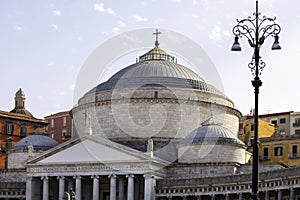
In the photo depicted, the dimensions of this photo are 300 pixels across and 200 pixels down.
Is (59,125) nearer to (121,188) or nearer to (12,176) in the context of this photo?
(12,176)

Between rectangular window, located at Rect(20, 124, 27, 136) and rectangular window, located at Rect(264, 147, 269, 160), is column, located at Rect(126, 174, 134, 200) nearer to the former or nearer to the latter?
rectangular window, located at Rect(264, 147, 269, 160)

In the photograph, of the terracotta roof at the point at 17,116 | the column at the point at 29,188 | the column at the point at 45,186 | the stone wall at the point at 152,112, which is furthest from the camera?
the terracotta roof at the point at 17,116

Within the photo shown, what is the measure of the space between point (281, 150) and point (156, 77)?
15.4 meters

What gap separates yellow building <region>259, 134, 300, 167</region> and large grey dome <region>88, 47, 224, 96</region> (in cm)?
755

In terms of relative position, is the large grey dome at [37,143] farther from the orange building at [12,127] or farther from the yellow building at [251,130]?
the yellow building at [251,130]

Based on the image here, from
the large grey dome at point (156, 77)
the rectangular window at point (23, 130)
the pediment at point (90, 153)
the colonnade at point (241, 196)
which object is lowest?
the colonnade at point (241, 196)

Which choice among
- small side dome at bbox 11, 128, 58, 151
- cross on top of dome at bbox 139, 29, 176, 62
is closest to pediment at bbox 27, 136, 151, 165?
small side dome at bbox 11, 128, 58, 151

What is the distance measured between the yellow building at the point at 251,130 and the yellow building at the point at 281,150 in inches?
104

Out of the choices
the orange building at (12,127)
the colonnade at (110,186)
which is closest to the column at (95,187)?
the colonnade at (110,186)

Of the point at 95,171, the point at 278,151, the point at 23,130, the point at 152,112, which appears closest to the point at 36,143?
the point at 152,112

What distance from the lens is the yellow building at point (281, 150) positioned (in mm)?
78375

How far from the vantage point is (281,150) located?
79875 millimetres

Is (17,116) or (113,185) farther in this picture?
(17,116)

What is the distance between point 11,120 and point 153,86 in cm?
2612
